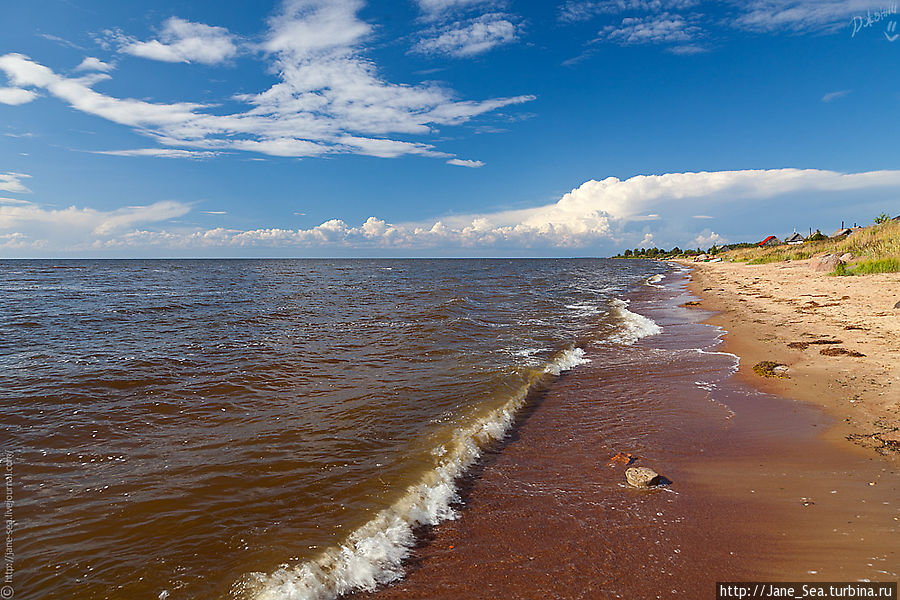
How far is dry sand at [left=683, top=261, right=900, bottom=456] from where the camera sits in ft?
23.0

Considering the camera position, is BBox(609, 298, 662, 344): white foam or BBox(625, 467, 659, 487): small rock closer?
BBox(625, 467, 659, 487): small rock

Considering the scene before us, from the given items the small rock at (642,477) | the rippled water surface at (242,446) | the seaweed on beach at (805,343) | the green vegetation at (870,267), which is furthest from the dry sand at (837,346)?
the rippled water surface at (242,446)

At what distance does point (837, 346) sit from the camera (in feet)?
36.1

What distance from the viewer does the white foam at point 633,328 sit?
1495 centimetres

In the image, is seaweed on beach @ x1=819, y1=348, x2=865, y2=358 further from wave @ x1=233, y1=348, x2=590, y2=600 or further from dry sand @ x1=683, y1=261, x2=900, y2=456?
wave @ x1=233, y1=348, x2=590, y2=600

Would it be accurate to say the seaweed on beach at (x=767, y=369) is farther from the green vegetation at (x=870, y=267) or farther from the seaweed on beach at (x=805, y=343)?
the green vegetation at (x=870, y=267)

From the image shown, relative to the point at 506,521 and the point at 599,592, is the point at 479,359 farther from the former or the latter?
the point at 599,592

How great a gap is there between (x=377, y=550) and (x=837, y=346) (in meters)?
13.1

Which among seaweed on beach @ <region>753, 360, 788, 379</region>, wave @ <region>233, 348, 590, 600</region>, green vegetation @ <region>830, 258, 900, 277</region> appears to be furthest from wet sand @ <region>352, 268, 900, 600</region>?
green vegetation @ <region>830, 258, 900, 277</region>

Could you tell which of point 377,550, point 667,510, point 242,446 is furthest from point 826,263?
point 242,446

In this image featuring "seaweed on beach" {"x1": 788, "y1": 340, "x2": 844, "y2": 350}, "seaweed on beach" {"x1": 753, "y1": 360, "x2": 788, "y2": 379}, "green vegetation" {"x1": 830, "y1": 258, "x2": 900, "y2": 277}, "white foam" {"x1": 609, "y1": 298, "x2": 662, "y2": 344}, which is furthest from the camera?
"green vegetation" {"x1": 830, "y1": 258, "x2": 900, "y2": 277}

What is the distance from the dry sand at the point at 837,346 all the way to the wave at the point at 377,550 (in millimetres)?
6101

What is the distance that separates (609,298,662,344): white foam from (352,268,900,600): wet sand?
6.62 m

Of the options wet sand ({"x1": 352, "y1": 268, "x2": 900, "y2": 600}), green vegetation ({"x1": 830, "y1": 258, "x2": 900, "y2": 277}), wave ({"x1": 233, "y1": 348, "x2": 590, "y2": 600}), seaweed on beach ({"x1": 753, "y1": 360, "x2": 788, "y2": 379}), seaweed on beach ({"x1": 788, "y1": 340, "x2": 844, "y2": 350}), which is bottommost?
wave ({"x1": 233, "y1": 348, "x2": 590, "y2": 600})
